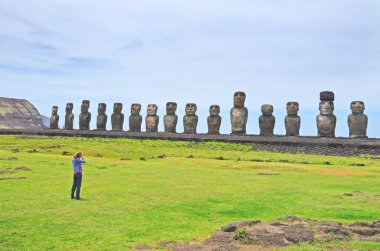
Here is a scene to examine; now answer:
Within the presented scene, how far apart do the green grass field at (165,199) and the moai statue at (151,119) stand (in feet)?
50.7

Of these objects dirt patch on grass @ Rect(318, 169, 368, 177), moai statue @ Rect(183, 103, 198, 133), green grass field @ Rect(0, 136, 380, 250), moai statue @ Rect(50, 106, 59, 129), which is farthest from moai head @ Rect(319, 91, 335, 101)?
moai statue @ Rect(50, 106, 59, 129)

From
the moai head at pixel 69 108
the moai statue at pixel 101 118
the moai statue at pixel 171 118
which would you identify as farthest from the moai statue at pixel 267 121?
the moai head at pixel 69 108

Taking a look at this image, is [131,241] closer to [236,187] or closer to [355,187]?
[236,187]

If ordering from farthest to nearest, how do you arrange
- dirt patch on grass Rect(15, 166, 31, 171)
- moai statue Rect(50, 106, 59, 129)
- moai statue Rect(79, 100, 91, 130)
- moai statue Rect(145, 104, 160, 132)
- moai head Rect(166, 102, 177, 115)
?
moai statue Rect(50, 106, 59, 129) → moai statue Rect(79, 100, 91, 130) → moai statue Rect(145, 104, 160, 132) → moai head Rect(166, 102, 177, 115) → dirt patch on grass Rect(15, 166, 31, 171)

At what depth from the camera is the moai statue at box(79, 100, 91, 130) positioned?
150ft

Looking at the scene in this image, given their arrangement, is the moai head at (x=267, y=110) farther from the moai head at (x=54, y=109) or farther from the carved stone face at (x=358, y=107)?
the moai head at (x=54, y=109)

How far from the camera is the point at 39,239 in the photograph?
8641 millimetres

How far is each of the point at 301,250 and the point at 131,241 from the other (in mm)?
2955

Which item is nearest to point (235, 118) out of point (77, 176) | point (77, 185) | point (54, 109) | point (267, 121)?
point (267, 121)

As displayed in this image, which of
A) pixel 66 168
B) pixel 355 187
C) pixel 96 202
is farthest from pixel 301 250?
pixel 66 168

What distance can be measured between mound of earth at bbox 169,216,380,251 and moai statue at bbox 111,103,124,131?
3457cm

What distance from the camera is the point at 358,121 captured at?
105 feet

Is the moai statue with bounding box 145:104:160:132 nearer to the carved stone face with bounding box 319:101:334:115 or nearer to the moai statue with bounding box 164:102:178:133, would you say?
the moai statue with bounding box 164:102:178:133

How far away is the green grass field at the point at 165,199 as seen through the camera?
9070 mm
